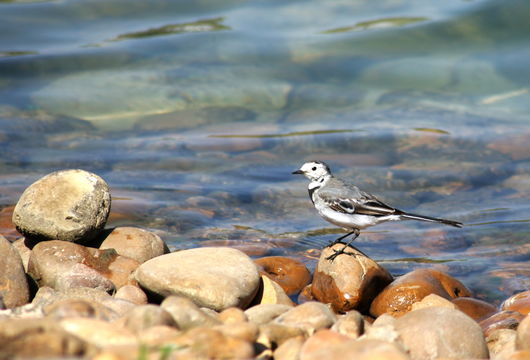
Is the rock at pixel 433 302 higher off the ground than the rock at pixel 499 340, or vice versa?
the rock at pixel 499 340

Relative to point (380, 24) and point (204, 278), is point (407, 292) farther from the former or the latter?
point (380, 24)

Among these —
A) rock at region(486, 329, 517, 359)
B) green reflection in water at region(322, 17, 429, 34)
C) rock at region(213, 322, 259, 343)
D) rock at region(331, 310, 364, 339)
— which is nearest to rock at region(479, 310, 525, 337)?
rock at region(486, 329, 517, 359)

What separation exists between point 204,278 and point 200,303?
0.70ft

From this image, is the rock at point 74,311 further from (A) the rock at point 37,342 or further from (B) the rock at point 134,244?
(B) the rock at point 134,244

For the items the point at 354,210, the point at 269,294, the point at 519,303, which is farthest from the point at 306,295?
the point at 519,303

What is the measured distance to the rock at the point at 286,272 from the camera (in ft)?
24.5

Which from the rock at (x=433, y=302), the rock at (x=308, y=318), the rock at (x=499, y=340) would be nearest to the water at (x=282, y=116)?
the rock at (x=433, y=302)

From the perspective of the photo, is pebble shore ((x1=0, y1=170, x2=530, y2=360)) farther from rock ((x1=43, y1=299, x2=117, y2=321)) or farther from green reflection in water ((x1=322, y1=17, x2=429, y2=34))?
green reflection in water ((x1=322, y1=17, x2=429, y2=34))

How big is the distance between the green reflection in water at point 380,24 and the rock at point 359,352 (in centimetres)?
1361

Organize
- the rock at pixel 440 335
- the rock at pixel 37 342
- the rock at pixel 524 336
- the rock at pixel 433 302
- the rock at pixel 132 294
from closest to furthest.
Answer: the rock at pixel 37 342 < the rock at pixel 524 336 < the rock at pixel 440 335 < the rock at pixel 132 294 < the rock at pixel 433 302

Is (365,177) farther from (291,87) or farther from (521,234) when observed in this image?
(291,87)

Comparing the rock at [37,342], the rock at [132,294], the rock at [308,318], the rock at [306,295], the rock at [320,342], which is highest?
the rock at [37,342]

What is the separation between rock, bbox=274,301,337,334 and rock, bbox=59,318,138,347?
51.3 inches

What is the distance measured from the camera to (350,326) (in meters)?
4.91
